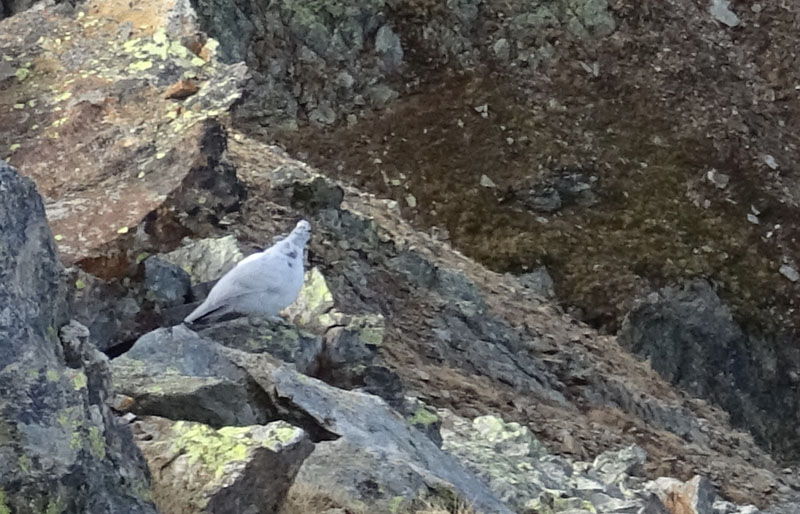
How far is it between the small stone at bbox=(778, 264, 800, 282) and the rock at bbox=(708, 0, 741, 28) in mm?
8073

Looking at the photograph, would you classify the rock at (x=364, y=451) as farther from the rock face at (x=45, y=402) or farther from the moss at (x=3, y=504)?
the moss at (x=3, y=504)

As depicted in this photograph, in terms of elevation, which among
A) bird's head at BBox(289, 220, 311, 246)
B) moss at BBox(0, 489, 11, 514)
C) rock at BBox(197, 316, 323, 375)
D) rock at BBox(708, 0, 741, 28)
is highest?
moss at BBox(0, 489, 11, 514)

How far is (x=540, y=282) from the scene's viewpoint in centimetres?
2238

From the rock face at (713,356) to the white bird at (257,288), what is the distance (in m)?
12.4

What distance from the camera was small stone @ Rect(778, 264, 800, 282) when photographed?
24.0m

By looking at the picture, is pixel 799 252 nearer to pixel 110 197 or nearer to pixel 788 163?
pixel 788 163

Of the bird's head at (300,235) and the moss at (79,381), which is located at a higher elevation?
the moss at (79,381)

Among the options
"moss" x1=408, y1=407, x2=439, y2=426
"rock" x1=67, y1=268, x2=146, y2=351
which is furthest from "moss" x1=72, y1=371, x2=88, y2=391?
"moss" x1=408, y1=407, x2=439, y2=426

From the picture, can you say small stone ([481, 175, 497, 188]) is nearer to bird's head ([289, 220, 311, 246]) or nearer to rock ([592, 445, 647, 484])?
rock ([592, 445, 647, 484])

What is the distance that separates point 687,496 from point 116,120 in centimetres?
759

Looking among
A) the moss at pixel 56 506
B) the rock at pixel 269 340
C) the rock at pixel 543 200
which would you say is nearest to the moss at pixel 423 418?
the rock at pixel 269 340

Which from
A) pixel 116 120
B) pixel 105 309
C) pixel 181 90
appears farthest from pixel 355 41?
pixel 105 309

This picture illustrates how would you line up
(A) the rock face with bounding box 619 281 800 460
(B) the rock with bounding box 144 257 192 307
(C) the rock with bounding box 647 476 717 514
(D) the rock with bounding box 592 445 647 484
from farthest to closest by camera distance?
(A) the rock face with bounding box 619 281 800 460 < (D) the rock with bounding box 592 445 647 484 < (C) the rock with bounding box 647 476 717 514 < (B) the rock with bounding box 144 257 192 307

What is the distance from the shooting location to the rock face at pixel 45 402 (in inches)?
176
